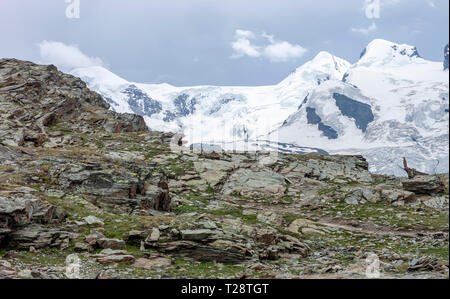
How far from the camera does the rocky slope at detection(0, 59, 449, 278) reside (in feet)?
53.6

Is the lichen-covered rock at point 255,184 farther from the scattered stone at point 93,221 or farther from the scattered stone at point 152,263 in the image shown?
the scattered stone at point 152,263

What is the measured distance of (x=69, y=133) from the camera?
57.4 meters

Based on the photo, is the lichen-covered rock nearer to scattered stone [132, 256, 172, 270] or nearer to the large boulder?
the large boulder

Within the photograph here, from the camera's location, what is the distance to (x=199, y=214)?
24.2 meters

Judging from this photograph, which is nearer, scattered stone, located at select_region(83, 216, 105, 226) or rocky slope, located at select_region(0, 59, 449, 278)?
rocky slope, located at select_region(0, 59, 449, 278)

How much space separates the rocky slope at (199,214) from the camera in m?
16.3

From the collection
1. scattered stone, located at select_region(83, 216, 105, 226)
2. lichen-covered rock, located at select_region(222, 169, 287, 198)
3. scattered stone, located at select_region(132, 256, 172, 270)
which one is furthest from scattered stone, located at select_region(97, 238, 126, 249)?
lichen-covered rock, located at select_region(222, 169, 287, 198)

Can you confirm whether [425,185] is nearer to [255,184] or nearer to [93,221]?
[255,184]

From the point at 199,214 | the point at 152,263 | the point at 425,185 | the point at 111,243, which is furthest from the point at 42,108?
the point at 425,185

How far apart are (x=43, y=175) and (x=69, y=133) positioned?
110 ft

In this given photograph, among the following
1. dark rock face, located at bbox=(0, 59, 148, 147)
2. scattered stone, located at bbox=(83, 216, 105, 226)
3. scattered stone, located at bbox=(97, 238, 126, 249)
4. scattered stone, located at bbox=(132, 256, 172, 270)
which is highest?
dark rock face, located at bbox=(0, 59, 148, 147)

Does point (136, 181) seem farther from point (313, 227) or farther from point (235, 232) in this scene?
point (313, 227)

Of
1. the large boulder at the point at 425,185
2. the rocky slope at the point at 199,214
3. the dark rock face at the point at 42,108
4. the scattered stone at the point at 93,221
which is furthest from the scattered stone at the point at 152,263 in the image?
the dark rock face at the point at 42,108
